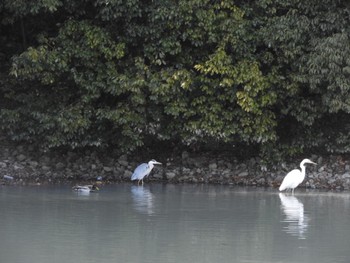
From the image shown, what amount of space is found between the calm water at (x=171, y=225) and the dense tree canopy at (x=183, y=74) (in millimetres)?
1767

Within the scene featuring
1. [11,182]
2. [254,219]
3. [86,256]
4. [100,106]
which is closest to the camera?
[86,256]

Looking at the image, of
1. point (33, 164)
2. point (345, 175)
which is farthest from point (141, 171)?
point (345, 175)

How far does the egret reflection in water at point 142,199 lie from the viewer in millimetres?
14264

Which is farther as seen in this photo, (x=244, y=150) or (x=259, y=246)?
(x=244, y=150)

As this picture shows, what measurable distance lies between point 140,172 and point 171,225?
594cm

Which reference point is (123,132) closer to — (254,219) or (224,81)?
(224,81)

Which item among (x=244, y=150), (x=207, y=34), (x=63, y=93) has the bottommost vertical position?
(x=244, y=150)

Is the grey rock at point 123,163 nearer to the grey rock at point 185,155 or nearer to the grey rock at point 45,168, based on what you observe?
the grey rock at point 185,155

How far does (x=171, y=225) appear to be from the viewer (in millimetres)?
12555

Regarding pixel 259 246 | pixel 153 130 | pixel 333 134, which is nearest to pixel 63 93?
pixel 153 130

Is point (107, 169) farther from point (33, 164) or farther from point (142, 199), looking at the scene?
point (142, 199)

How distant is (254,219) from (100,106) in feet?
22.3

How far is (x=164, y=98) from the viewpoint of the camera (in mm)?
18281

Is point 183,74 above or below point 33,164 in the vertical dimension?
above
